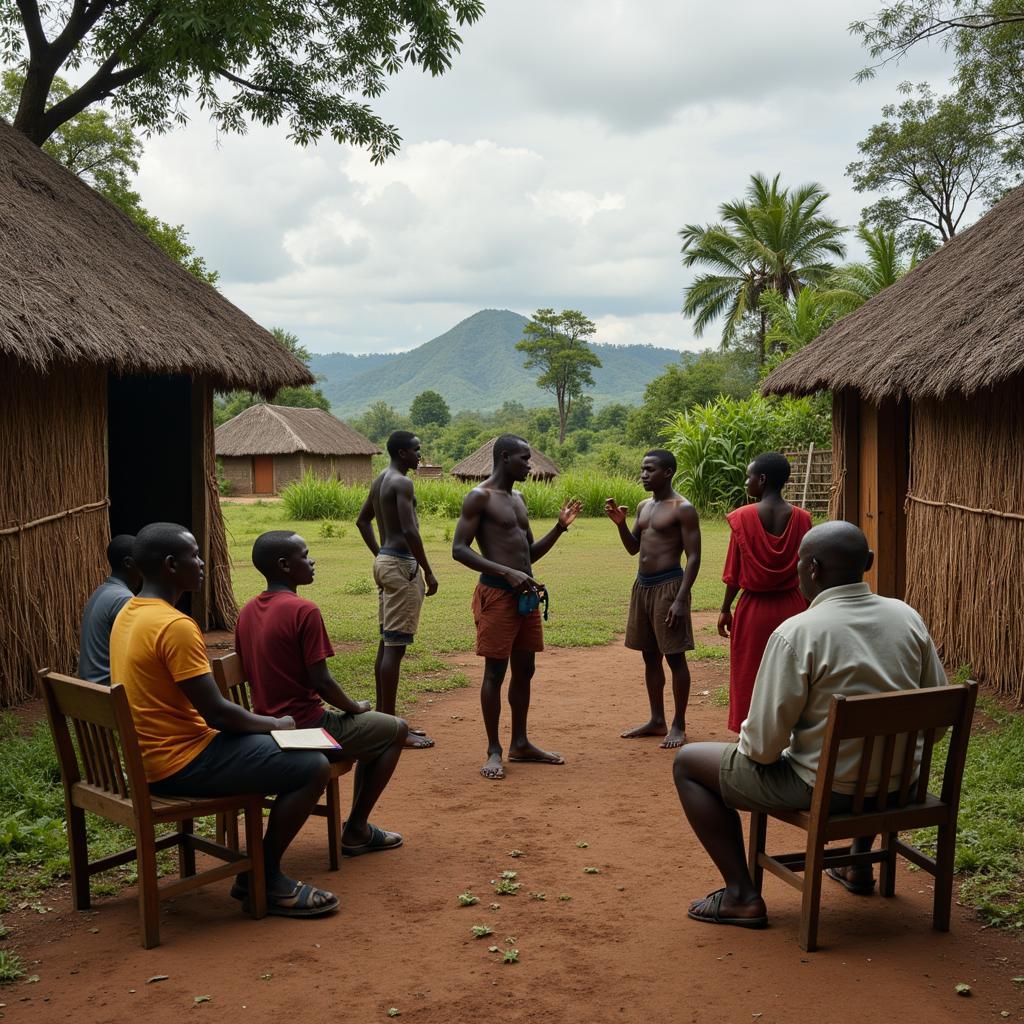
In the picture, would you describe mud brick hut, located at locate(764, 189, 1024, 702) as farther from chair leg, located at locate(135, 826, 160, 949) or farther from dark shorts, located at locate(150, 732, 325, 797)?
chair leg, located at locate(135, 826, 160, 949)

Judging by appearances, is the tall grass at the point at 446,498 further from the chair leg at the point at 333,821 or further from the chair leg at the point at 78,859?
the chair leg at the point at 78,859

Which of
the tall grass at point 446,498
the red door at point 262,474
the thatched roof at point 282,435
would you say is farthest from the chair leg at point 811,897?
the red door at point 262,474

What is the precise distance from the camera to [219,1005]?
3.35 m

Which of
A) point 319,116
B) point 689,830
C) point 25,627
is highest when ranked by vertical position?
point 319,116

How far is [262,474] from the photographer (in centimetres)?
3756

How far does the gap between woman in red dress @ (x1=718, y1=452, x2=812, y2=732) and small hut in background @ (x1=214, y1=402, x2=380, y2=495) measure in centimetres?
3133

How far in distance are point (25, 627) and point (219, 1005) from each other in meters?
4.63

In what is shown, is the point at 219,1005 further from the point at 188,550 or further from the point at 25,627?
the point at 25,627

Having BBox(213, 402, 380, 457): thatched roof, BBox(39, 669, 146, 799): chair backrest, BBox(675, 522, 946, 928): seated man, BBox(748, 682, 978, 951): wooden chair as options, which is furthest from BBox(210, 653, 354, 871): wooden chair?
BBox(213, 402, 380, 457): thatched roof

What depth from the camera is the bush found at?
79.1 feet

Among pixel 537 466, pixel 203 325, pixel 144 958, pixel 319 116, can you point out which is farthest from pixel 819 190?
pixel 144 958

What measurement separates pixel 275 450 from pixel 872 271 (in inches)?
758

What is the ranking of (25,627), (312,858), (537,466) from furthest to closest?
(537,466) → (25,627) → (312,858)

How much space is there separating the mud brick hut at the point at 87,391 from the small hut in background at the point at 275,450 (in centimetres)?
2557
